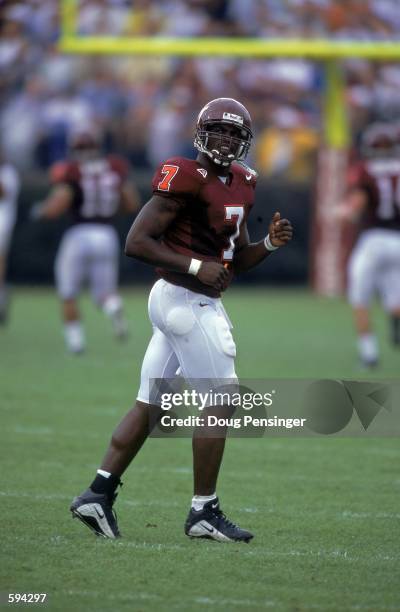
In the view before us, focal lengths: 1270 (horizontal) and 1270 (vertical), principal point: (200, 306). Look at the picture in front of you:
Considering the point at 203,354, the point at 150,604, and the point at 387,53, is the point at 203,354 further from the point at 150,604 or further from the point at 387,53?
the point at 387,53

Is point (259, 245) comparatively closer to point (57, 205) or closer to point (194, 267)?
point (194, 267)

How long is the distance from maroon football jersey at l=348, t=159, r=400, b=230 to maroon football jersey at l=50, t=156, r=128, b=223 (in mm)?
2157

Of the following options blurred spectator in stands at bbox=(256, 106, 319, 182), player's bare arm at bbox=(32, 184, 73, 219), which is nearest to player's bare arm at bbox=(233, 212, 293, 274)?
player's bare arm at bbox=(32, 184, 73, 219)

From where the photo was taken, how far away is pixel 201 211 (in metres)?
5.00

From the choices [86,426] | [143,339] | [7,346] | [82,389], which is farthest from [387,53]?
[86,426]

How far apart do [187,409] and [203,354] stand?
70 centimetres

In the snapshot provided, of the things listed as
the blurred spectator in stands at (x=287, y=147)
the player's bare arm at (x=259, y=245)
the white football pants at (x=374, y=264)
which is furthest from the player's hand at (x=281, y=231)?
the blurred spectator in stands at (x=287, y=147)

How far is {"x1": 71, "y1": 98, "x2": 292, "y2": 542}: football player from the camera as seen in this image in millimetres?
4879

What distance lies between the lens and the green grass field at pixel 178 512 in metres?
4.26

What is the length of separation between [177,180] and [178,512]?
1.53m

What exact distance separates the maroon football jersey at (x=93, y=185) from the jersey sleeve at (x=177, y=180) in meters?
6.30

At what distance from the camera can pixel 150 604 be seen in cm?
407

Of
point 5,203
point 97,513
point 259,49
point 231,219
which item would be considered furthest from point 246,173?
point 259,49

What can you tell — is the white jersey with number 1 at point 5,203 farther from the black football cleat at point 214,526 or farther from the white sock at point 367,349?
the black football cleat at point 214,526
